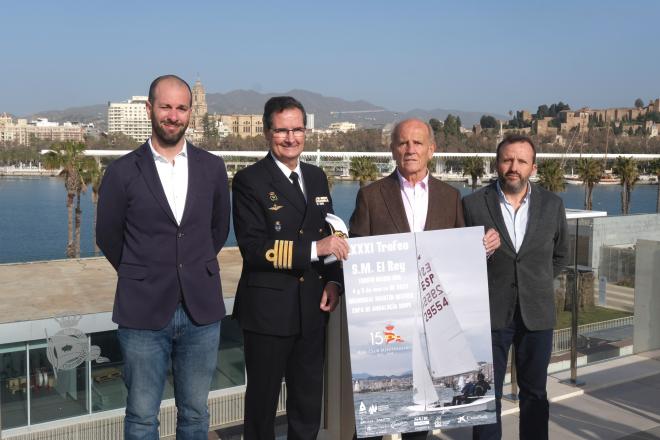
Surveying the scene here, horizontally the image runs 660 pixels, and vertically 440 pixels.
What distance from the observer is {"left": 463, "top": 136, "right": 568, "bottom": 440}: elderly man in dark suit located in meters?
2.73

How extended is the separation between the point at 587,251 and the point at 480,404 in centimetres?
250

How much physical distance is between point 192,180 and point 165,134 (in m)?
0.17

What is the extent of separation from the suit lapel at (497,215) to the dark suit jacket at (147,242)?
3.80 ft

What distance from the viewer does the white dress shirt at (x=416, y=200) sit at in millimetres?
2596

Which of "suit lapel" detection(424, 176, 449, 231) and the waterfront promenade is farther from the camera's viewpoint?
the waterfront promenade

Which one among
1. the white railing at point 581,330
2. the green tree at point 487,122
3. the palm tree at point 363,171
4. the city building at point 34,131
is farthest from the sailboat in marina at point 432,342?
the city building at point 34,131

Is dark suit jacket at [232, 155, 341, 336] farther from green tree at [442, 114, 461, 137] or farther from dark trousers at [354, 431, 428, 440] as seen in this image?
green tree at [442, 114, 461, 137]

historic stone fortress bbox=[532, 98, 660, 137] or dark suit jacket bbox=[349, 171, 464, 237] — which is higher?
historic stone fortress bbox=[532, 98, 660, 137]

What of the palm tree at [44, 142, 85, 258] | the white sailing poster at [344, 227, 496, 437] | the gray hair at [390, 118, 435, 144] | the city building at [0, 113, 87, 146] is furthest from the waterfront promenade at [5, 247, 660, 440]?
the city building at [0, 113, 87, 146]

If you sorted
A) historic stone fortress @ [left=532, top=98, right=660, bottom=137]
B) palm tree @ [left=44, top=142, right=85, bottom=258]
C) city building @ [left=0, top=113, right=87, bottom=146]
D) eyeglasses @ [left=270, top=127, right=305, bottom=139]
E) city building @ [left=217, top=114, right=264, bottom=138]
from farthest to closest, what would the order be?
1. city building @ [left=0, top=113, right=87, bottom=146]
2. city building @ [left=217, top=114, right=264, bottom=138]
3. historic stone fortress @ [left=532, top=98, right=660, bottom=137]
4. palm tree @ [left=44, top=142, right=85, bottom=258]
5. eyeglasses @ [left=270, top=127, right=305, bottom=139]

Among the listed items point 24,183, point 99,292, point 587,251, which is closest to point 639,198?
point 99,292

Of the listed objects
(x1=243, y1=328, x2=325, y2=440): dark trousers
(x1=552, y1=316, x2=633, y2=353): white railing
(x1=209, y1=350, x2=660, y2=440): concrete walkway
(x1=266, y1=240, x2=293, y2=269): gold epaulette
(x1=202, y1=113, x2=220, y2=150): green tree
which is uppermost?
(x1=202, y1=113, x2=220, y2=150): green tree

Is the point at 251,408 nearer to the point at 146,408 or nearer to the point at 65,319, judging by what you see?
the point at 146,408

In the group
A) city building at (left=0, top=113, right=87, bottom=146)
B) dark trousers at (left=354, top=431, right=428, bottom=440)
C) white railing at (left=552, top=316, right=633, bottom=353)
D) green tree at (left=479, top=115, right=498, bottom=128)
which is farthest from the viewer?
city building at (left=0, top=113, right=87, bottom=146)
